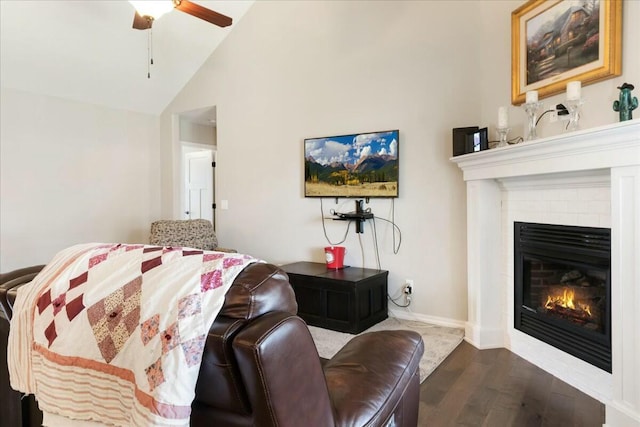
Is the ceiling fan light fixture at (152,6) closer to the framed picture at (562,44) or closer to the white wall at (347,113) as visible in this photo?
the white wall at (347,113)

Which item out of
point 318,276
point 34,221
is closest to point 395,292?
point 318,276

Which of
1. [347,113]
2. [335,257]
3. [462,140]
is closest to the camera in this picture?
[462,140]

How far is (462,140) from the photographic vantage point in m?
3.05

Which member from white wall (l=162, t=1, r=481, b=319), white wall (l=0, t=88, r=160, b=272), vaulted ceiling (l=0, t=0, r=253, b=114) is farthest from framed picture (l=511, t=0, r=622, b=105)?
white wall (l=0, t=88, r=160, b=272)

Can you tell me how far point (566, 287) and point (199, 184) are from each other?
16.5ft

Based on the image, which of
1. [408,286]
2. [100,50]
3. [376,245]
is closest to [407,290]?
[408,286]

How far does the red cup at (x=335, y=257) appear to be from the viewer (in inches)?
148

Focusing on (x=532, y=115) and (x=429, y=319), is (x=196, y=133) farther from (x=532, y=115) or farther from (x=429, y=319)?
(x=532, y=115)

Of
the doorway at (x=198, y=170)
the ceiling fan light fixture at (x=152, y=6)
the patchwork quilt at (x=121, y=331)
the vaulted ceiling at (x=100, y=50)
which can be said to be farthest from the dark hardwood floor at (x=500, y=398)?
the vaulted ceiling at (x=100, y=50)

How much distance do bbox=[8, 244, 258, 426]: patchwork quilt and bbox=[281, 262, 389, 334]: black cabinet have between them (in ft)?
7.78

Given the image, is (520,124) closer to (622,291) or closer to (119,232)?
(622,291)

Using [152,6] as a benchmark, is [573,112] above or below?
below

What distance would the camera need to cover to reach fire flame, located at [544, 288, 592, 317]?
7.70ft

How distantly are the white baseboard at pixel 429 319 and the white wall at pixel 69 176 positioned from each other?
380cm
